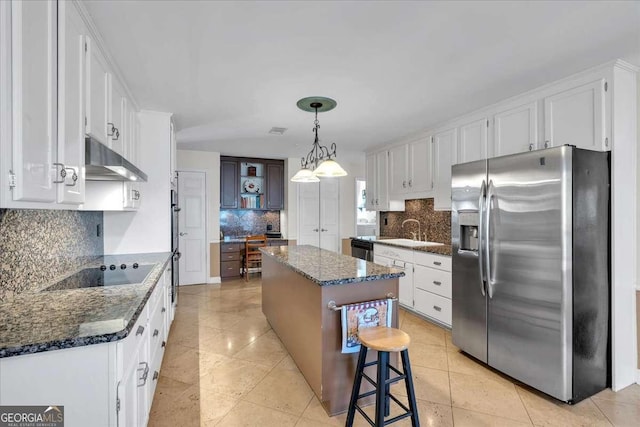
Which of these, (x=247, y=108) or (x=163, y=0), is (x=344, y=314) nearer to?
(x=163, y=0)

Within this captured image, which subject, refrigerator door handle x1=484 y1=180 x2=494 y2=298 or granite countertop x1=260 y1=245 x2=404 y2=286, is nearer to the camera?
granite countertop x1=260 y1=245 x2=404 y2=286

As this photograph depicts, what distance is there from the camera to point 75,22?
5.21 feet

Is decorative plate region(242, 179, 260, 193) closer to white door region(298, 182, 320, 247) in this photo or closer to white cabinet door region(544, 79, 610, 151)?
white door region(298, 182, 320, 247)

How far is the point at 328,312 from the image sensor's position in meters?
2.05

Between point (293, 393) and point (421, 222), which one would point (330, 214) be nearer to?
point (421, 222)

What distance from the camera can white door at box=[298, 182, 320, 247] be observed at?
6418 millimetres

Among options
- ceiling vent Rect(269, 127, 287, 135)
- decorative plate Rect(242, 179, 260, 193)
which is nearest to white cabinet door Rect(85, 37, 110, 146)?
ceiling vent Rect(269, 127, 287, 135)

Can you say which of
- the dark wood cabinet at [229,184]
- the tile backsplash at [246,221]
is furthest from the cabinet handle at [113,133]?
the tile backsplash at [246,221]

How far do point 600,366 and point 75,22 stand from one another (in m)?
3.93

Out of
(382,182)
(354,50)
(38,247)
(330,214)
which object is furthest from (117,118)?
(330,214)

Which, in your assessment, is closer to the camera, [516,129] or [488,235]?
[488,235]

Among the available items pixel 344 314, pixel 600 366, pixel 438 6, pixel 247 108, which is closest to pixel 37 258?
pixel 344 314

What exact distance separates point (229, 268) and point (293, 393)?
3.93m

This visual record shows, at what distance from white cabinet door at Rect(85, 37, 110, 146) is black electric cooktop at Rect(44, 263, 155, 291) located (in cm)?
90
